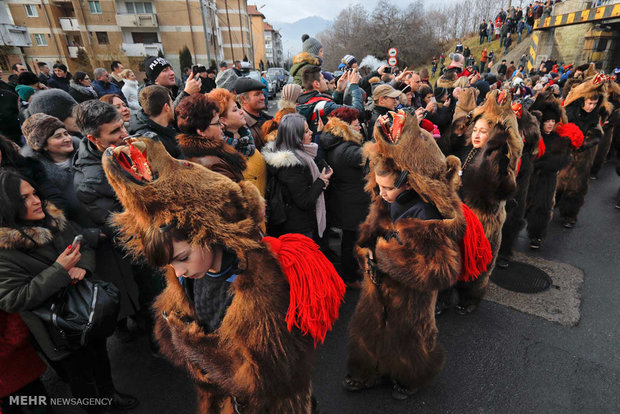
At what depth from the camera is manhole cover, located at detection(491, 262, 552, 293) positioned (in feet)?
12.9

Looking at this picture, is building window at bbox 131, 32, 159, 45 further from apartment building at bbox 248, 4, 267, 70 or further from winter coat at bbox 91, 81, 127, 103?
winter coat at bbox 91, 81, 127, 103

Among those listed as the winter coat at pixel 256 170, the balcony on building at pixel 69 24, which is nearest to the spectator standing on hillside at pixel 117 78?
the winter coat at pixel 256 170

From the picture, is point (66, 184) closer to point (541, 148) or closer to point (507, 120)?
point (507, 120)

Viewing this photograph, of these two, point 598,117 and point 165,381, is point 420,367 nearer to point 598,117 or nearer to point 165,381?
point 165,381

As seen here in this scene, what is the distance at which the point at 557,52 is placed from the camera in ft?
58.5

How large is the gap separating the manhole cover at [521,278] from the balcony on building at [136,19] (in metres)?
38.3

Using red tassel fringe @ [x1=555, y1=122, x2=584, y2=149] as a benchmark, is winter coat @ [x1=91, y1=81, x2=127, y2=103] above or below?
above

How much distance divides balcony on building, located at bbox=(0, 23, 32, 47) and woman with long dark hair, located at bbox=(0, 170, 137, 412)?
133 ft

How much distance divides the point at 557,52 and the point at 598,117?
17.1m

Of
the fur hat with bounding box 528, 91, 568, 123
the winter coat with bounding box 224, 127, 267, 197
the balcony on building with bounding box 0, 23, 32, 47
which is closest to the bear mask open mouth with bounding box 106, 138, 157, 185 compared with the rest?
the winter coat with bounding box 224, 127, 267, 197

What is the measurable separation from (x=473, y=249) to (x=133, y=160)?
2.04 meters

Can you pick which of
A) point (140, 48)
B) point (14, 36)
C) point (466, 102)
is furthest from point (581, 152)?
point (14, 36)

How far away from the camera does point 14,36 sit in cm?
3070
